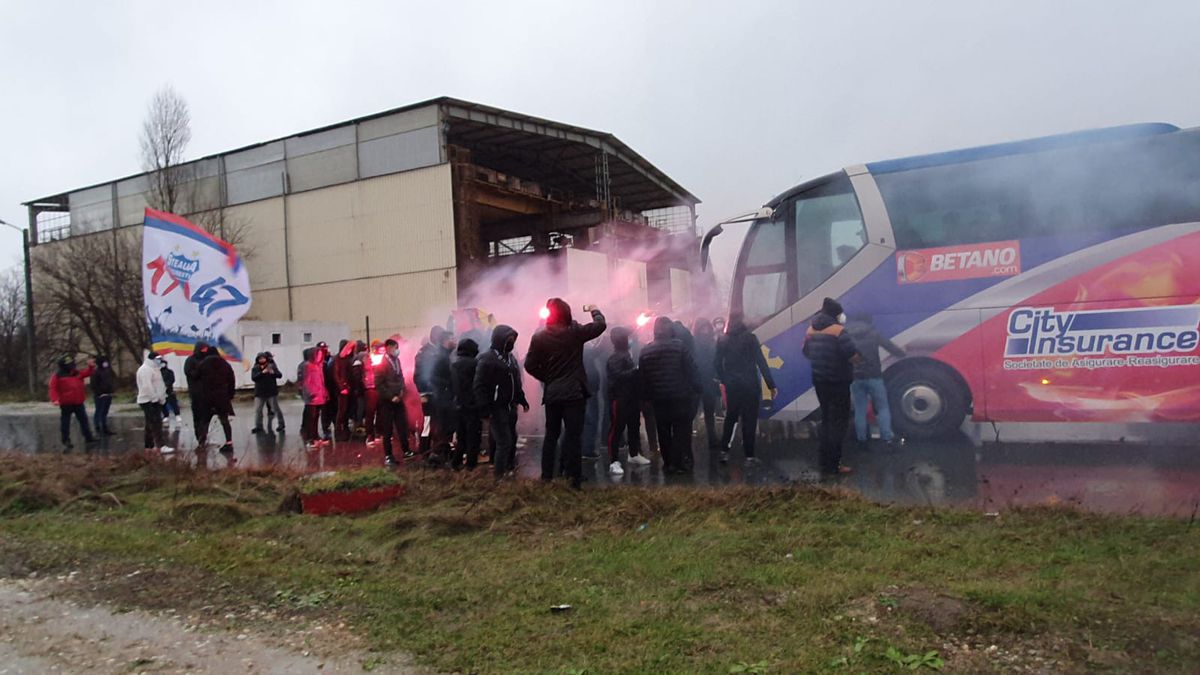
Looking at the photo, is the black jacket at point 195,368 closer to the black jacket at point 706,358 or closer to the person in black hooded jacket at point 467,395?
the person in black hooded jacket at point 467,395

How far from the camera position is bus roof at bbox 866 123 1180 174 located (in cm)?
825

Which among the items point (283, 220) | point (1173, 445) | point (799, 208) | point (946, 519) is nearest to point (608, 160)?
point (283, 220)

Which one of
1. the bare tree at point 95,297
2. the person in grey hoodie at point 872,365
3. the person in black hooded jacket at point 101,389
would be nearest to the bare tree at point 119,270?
the bare tree at point 95,297

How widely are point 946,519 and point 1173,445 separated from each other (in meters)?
Result: 5.04

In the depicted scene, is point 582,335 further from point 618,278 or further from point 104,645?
point 618,278

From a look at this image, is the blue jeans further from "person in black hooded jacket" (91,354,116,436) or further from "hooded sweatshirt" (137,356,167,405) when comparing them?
"person in black hooded jacket" (91,354,116,436)

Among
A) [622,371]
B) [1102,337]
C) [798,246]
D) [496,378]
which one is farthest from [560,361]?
[1102,337]

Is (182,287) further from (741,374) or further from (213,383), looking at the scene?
(741,374)

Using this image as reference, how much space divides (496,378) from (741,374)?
108 inches

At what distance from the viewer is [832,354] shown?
25.1 ft

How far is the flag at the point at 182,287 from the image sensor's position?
11023mm

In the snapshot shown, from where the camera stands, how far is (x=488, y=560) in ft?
16.7

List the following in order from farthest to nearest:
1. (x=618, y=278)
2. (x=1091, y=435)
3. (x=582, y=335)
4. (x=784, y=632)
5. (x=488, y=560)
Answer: (x=618, y=278)
(x=1091, y=435)
(x=582, y=335)
(x=488, y=560)
(x=784, y=632)

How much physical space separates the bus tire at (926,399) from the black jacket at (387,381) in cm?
616
